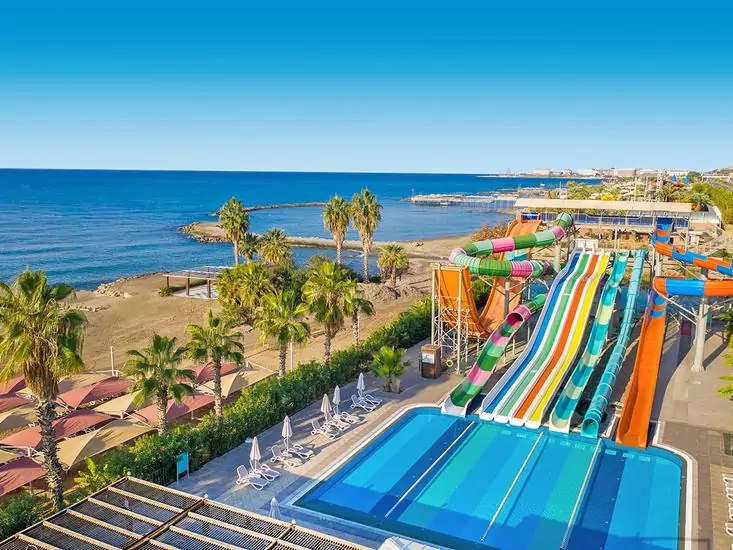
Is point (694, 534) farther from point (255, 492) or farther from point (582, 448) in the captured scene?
point (255, 492)

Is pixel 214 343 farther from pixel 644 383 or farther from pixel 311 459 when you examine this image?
pixel 644 383

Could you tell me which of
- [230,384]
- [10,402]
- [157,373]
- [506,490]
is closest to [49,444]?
[157,373]

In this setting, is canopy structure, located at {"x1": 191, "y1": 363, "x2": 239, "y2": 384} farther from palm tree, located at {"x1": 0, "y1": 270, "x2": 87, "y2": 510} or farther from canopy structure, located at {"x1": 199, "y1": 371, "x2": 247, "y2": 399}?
palm tree, located at {"x1": 0, "y1": 270, "x2": 87, "y2": 510}

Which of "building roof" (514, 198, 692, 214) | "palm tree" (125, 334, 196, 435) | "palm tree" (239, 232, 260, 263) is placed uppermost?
"building roof" (514, 198, 692, 214)

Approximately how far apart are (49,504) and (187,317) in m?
25.5

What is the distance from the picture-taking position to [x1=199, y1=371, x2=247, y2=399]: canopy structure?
2424 centimetres

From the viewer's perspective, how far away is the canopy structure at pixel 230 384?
79.5ft

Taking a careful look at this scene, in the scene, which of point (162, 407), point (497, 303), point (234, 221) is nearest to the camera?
point (162, 407)

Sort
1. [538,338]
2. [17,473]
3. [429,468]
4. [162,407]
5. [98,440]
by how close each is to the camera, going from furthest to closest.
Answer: [538,338]
[98,440]
[429,468]
[162,407]
[17,473]

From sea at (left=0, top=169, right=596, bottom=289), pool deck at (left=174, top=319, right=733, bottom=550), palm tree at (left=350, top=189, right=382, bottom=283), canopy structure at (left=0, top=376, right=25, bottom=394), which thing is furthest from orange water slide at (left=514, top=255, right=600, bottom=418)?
sea at (left=0, top=169, right=596, bottom=289)

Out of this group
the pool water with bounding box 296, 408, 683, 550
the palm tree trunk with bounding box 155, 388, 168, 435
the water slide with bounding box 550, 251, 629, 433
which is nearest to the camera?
the pool water with bounding box 296, 408, 683, 550

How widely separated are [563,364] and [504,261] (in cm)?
531

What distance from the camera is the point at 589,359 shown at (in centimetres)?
2459

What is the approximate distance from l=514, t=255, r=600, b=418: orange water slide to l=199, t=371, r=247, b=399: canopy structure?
11.2 meters
